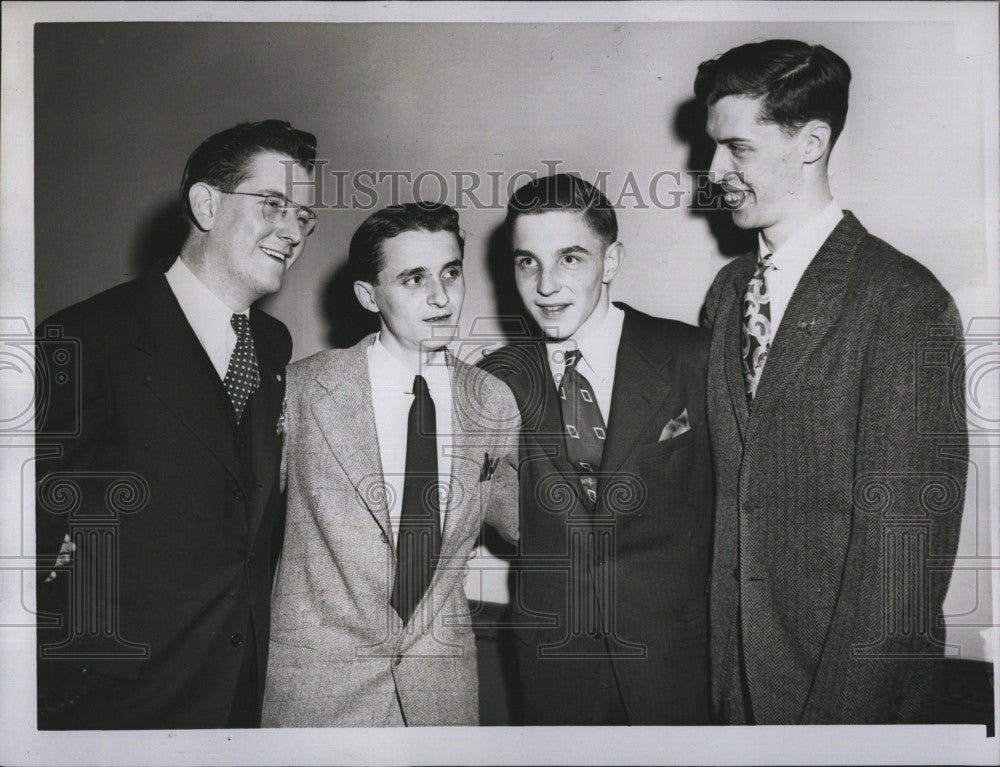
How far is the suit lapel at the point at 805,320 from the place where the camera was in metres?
2.11

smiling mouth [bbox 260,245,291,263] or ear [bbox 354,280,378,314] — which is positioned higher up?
smiling mouth [bbox 260,245,291,263]

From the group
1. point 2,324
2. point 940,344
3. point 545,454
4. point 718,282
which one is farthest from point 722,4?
point 2,324

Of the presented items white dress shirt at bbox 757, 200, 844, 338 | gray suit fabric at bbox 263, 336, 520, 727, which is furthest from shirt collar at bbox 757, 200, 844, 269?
gray suit fabric at bbox 263, 336, 520, 727

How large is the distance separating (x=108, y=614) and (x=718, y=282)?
1.82m

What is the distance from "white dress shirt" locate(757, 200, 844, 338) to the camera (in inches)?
85.5

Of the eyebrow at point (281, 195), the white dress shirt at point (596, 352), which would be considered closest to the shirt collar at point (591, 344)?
the white dress shirt at point (596, 352)

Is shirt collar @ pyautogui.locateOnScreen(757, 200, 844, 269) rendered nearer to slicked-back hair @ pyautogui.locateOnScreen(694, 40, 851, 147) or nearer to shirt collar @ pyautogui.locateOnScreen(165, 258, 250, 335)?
slicked-back hair @ pyautogui.locateOnScreen(694, 40, 851, 147)

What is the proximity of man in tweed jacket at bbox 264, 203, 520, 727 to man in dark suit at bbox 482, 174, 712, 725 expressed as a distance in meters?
0.12

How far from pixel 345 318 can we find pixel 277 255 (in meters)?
0.24

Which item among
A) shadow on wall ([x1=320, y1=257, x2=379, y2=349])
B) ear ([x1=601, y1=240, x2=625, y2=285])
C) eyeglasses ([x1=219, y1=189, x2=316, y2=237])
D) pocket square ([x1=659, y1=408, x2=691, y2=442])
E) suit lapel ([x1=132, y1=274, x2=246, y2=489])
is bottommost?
pocket square ([x1=659, y1=408, x2=691, y2=442])

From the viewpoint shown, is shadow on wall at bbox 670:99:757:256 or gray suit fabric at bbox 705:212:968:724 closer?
gray suit fabric at bbox 705:212:968:724

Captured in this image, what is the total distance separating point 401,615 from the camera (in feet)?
7.18

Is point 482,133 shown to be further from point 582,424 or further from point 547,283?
point 582,424

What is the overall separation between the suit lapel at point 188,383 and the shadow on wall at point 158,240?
15cm
